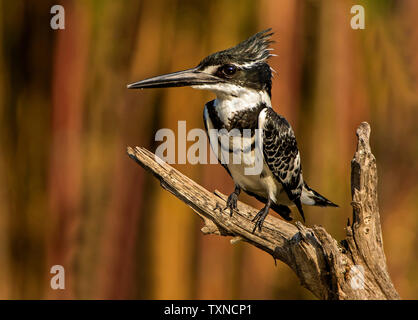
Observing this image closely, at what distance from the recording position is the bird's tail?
2.15 metres

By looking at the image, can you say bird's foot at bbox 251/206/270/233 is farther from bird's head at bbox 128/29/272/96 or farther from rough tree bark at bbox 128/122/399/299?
bird's head at bbox 128/29/272/96

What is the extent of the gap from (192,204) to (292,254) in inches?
15.4

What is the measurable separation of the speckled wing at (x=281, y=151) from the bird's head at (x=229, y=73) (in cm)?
13

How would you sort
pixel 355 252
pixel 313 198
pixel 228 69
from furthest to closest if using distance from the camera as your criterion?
pixel 313 198 → pixel 228 69 → pixel 355 252

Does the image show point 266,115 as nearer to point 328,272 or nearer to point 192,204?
point 192,204

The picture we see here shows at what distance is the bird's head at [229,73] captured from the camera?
72.9 inches

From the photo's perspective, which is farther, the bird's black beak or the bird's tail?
the bird's tail

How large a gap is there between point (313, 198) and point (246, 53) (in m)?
0.69

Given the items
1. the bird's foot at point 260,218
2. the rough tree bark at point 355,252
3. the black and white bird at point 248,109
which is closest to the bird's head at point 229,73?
the black and white bird at point 248,109

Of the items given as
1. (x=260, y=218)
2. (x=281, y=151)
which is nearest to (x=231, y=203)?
(x=260, y=218)

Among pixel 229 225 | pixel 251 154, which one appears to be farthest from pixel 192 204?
pixel 251 154

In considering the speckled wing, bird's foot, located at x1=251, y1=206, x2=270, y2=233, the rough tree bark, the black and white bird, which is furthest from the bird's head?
bird's foot, located at x1=251, y1=206, x2=270, y2=233

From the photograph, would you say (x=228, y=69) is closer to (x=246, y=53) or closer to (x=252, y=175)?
(x=246, y=53)

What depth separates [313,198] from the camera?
2.18 metres
